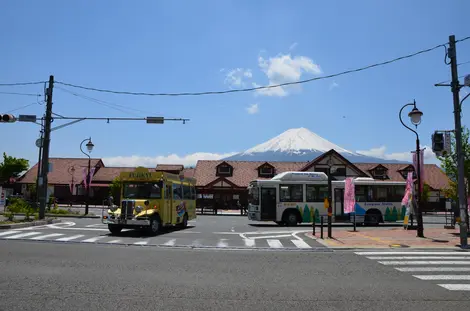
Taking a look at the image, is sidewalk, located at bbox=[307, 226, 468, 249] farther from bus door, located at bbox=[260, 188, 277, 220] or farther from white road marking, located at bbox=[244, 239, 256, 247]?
bus door, located at bbox=[260, 188, 277, 220]

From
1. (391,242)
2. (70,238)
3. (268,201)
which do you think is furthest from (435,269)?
(268,201)

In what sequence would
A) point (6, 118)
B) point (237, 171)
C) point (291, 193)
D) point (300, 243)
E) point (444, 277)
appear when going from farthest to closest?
point (237, 171)
point (291, 193)
point (6, 118)
point (300, 243)
point (444, 277)

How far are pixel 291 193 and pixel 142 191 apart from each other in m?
10.8

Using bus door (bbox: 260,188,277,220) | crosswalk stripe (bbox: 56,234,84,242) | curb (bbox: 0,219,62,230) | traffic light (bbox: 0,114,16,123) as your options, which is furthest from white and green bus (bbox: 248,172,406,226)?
traffic light (bbox: 0,114,16,123)

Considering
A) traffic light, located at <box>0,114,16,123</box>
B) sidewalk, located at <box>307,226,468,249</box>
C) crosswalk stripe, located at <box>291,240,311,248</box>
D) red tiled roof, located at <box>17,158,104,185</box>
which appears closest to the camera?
sidewalk, located at <box>307,226,468,249</box>

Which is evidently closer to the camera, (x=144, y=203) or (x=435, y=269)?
(x=435, y=269)

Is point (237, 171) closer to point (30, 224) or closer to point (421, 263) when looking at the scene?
point (30, 224)

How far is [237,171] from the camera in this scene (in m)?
54.5

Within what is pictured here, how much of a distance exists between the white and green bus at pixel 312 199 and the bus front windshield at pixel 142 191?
883 cm

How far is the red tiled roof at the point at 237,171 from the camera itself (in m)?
52.2

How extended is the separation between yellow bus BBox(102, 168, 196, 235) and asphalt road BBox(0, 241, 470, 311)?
548 centimetres

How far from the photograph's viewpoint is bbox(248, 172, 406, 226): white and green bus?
82.1ft

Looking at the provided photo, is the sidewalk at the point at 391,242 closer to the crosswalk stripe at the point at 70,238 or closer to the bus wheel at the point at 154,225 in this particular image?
the bus wheel at the point at 154,225

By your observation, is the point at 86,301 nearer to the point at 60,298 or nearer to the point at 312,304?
the point at 60,298
